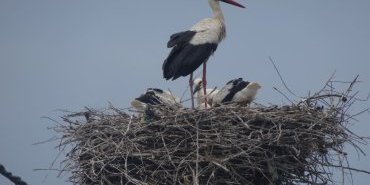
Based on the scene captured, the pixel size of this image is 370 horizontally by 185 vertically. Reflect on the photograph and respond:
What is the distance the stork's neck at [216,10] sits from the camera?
7.20m

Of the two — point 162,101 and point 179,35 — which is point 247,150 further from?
point 179,35

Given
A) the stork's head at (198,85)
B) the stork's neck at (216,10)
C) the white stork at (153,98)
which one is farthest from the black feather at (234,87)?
the stork's neck at (216,10)

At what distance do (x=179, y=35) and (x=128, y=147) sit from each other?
181cm

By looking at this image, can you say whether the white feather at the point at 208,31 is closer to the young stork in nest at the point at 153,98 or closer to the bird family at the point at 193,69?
the bird family at the point at 193,69

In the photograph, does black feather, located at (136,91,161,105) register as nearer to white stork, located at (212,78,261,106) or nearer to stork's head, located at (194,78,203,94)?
white stork, located at (212,78,261,106)

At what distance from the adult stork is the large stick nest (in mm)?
876

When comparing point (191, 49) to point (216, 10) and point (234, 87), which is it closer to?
point (234, 87)

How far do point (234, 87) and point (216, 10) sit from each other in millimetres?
1387

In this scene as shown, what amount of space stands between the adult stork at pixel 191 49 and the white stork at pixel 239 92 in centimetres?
21

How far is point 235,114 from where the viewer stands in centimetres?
521

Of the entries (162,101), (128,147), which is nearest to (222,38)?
(162,101)

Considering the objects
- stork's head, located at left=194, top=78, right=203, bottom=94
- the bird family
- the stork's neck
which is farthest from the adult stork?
the stork's neck

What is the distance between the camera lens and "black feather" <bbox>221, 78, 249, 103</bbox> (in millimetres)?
6221

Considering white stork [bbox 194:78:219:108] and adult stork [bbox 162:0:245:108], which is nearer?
adult stork [bbox 162:0:245:108]
